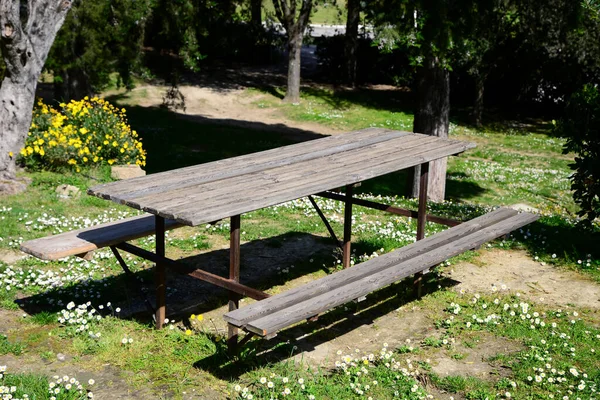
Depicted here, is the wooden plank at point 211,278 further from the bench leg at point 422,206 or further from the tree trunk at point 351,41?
the tree trunk at point 351,41

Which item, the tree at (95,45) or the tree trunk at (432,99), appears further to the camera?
the tree at (95,45)

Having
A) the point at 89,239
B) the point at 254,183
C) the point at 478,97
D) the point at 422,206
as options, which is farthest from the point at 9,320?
the point at 478,97

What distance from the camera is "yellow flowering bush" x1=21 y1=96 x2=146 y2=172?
12.2 meters

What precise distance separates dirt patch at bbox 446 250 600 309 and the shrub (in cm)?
111

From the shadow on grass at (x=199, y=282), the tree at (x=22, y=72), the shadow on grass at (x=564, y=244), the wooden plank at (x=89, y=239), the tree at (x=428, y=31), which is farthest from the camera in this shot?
the tree at (x=22, y=72)

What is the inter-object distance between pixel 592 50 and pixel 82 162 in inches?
664

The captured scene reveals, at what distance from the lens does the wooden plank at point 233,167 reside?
6113mm

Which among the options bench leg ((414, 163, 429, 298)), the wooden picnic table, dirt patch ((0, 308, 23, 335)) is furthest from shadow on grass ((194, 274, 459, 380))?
dirt patch ((0, 308, 23, 335))

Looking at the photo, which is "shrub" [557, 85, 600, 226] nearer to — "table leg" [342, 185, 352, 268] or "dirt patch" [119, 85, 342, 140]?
"table leg" [342, 185, 352, 268]

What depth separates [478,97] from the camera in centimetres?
2541

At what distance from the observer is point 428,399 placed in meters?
5.64

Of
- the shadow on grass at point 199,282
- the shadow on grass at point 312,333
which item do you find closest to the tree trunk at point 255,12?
the shadow on grass at point 199,282

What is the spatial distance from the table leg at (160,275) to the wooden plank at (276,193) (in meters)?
0.99

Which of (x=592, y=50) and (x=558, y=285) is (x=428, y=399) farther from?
(x=592, y=50)
